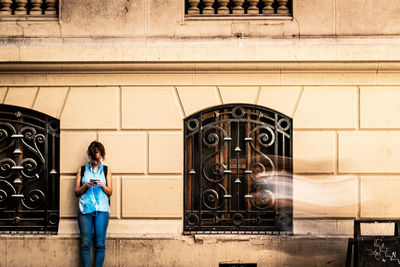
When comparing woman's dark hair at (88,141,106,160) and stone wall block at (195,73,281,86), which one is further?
stone wall block at (195,73,281,86)

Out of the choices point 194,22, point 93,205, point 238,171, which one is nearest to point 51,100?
point 93,205

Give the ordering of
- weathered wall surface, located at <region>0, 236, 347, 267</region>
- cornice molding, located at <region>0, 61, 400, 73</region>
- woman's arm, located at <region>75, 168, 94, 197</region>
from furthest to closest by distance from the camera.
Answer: cornice molding, located at <region>0, 61, 400, 73</region>, weathered wall surface, located at <region>0, 236, 347, 267</region>, woman's arm, located at <region>75, 168, 94, 197</region>

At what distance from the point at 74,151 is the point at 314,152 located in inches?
143

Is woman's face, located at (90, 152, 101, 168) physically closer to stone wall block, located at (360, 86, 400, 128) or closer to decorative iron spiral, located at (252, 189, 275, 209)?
decorative iron spiral, located at (252, 189, 275, 209)

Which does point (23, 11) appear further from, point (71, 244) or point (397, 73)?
point (397, 73)

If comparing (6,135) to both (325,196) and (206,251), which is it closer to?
(206,251)

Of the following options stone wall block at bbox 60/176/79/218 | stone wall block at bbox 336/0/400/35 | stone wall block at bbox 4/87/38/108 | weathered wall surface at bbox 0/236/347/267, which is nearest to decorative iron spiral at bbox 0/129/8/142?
stone wall block at bbox 4/87/38/108

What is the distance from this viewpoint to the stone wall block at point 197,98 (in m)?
7.92

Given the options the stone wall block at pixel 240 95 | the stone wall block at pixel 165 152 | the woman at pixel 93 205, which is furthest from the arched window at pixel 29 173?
the stone wall block at pixel 240 95

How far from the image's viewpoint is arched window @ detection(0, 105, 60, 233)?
8055 mm

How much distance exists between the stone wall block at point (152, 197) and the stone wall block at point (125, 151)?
21 centimetres

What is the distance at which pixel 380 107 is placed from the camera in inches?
308

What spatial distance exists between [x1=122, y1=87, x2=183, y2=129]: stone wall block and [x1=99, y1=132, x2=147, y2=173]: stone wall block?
0.17 metres

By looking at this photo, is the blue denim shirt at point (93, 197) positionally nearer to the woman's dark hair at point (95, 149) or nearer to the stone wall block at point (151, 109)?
the woman's dark hair at point (95, 149)
